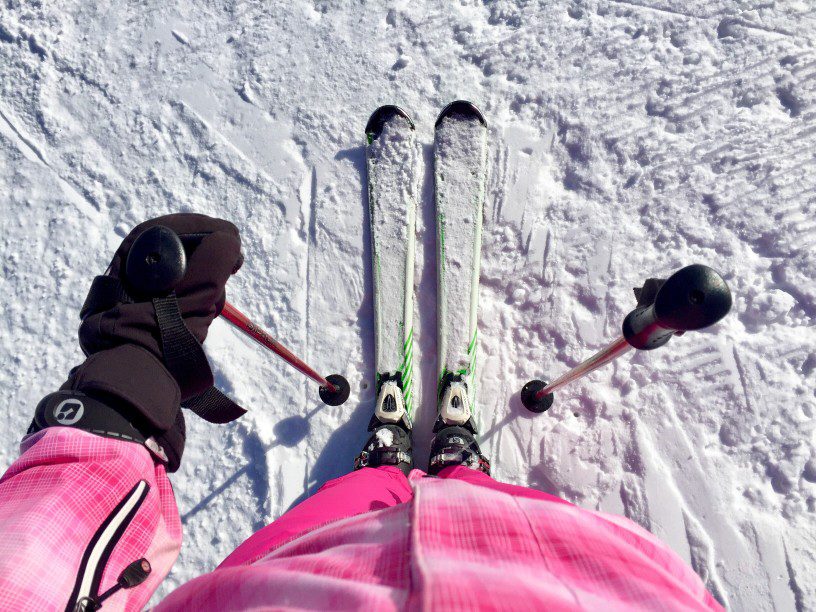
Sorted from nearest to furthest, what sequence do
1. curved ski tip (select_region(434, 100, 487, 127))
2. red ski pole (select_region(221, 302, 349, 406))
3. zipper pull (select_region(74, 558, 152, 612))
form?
zipper pull (select_region(74, 558, 152, 612))
red ski pole (select_region(221, 302, 349, 406))
curved ski tip (select_region(434, 100, 487, 127))

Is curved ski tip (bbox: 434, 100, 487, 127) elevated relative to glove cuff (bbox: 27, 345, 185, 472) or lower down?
elevated

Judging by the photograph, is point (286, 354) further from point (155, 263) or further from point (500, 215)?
point (500, 215)

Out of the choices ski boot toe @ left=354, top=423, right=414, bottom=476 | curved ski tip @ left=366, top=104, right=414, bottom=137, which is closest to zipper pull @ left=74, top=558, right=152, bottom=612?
ski boot toe @ left=354, top=423, right=414, bottom=476

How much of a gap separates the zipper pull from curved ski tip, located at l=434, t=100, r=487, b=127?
1.98 meters

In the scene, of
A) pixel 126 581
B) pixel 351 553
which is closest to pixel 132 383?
pixel 126 581

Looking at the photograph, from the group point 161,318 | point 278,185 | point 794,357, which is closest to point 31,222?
point 278,185

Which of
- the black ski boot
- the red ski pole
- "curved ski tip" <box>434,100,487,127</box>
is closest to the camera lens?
the red ski pole

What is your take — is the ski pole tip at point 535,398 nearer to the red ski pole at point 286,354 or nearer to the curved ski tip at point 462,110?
the red ski pole at point 286,354

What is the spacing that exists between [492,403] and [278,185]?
55.5 inches

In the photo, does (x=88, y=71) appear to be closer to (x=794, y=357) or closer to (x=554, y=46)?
(x=554, y=46)

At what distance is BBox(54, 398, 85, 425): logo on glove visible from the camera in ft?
3.04

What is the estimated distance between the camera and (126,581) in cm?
87

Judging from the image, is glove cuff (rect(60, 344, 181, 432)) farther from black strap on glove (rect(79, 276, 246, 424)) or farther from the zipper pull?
the zipper pull

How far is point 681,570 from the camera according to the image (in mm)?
825
